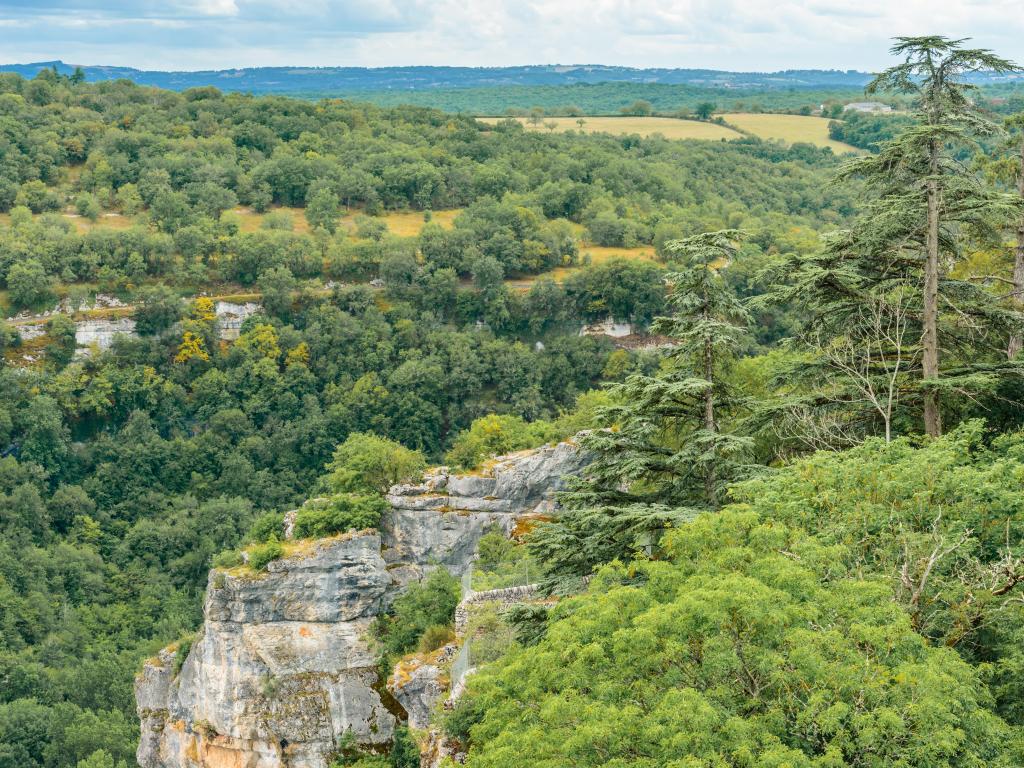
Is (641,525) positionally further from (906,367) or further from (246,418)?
(246,418)

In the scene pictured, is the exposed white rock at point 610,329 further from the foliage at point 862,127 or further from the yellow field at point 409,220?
the foliage at point 862,127

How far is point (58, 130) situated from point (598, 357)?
176 ft

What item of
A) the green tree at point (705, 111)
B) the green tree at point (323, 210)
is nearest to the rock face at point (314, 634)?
the green tree at point (323, 210)

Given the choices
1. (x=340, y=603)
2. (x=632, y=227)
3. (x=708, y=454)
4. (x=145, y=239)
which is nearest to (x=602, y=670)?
(x=708, y=454)

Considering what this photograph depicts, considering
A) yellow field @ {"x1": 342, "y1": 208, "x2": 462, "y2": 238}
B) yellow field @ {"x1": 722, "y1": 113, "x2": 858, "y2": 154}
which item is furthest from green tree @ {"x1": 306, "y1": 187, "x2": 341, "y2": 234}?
yellow field @ {"x1": 722, "y1": 113, "x2": 858, "y2": 154}

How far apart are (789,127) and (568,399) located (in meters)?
85.2

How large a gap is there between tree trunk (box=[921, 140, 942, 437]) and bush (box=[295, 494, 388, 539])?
75.0ft

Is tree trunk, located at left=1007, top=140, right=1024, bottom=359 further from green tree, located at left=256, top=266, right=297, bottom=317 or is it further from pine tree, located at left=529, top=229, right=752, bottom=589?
green tree, located at left=256, top=266, right=297, bottom=317

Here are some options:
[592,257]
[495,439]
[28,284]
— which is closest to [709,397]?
[495,439]

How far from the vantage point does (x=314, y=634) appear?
38406 mm

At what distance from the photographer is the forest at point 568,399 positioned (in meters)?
13.6

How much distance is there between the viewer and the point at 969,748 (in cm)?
1219

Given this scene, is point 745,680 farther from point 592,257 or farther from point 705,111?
point 705,111

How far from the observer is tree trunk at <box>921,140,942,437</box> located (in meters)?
21.0
